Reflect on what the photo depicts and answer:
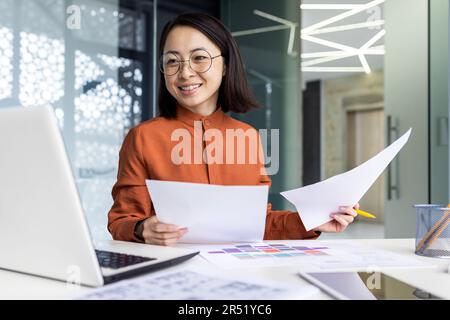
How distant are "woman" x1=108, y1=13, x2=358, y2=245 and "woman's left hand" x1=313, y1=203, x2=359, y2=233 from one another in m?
0.10

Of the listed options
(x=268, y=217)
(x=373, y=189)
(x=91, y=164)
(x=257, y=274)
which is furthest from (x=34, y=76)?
(x=373, y=189)

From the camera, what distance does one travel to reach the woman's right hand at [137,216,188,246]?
988mm

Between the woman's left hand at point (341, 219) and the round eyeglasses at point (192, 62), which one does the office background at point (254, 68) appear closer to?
the round eyeglasses at point (192, 62)

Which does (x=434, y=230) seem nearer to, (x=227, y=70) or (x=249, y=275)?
(x=249, y=275)

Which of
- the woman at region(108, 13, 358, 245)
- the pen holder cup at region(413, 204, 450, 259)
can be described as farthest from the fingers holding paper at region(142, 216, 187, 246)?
the pen holder cup at region(413, 204, 450, 259)

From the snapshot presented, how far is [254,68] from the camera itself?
386cm

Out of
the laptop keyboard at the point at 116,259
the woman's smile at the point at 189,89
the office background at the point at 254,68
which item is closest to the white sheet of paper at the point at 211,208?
the laptop keyboard at the point at 116,259

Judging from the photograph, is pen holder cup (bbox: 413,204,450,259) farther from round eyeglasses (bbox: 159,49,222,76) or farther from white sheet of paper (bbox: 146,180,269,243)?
round eyeglasses (bbox: 159,49,222,76)

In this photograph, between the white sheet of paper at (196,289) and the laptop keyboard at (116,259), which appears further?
the laptop keyboard at (116,259)

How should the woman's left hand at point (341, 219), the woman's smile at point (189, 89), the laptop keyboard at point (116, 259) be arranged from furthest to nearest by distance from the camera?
1. the woman's smile at point (189, 89)
2. the woman's left hand at point (341, 219)
3. the laptop keyboard at point (116, 259)

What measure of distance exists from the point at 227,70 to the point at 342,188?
0.63 m

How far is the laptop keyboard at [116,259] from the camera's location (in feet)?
2.42

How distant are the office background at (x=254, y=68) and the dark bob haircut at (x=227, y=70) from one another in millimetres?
1737
